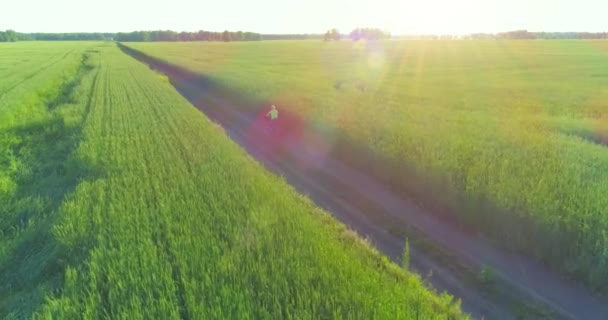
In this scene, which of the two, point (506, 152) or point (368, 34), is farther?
point (368, 34)

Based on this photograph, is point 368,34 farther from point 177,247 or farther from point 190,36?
point 177,247

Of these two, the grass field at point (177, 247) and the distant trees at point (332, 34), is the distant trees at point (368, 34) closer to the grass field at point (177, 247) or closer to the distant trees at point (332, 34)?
the distant trees at point (332, 34)

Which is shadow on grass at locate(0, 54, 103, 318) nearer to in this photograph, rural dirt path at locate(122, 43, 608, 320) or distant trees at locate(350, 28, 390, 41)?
rural dirt path at locate(122, 43, 608, 320)

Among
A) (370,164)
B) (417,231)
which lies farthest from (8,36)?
(417,231)

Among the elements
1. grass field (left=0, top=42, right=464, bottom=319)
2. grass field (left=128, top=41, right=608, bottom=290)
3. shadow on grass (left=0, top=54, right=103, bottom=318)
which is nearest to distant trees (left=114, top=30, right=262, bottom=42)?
grass field (left=128, top=41, right=608, bottom=290)

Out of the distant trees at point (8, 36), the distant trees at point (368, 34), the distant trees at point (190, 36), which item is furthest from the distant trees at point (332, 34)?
the distant trees at point (8, 36)

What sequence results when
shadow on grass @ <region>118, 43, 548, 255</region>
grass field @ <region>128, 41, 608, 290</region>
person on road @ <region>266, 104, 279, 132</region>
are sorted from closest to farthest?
1. grass field @ <region>128, 41, 608, 290</region>
2. shadow on grass @ <region>118, 43, 548, 255</region>
3. person on road @ <region>266, 104, 279, 132</region>

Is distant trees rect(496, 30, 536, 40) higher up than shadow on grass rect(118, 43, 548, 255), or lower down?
higher up
